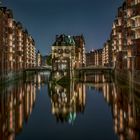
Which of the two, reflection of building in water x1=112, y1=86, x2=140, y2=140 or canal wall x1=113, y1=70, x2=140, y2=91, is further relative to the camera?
canal wall x1=113, y1=70, x2=140, y2=91

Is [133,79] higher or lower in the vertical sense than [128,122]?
higher

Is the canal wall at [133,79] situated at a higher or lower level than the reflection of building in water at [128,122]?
higher

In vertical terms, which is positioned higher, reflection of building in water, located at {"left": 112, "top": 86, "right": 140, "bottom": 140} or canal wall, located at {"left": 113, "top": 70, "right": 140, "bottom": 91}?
canal wall, located at {"left": 113, "top": 70, "right": 140, "bottom": 91}

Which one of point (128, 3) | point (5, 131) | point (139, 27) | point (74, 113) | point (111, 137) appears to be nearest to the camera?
point (111, 137)

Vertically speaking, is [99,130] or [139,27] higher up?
[139,27]

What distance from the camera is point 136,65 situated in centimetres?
8400

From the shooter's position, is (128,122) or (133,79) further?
(133,79)

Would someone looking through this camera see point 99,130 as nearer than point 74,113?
Yes

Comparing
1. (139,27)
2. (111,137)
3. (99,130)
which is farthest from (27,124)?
(139,27)

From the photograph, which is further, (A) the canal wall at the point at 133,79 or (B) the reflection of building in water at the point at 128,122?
(A) the canal wall at the point at 133,79

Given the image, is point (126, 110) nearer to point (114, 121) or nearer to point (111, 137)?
point (114, 121)

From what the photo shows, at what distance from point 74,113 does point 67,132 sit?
12.8m

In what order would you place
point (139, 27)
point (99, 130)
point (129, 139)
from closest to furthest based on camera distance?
point (129, 139), point (99, 130), point (139, 27)

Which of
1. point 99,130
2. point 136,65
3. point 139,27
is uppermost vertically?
point 139,27
